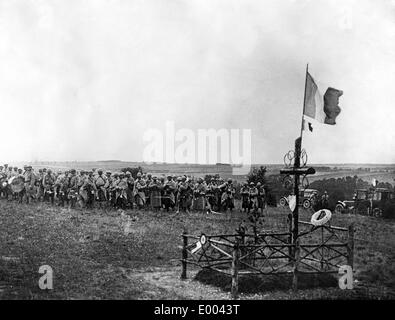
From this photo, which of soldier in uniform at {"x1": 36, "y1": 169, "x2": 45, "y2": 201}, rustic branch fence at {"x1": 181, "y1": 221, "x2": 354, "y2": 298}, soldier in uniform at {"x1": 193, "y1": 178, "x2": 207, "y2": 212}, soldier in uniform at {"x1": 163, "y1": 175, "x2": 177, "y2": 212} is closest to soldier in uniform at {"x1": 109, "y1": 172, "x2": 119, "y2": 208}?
soldier in uniform at {"x1": 163, "y1": 175, "x2": 177, "y2": 212}

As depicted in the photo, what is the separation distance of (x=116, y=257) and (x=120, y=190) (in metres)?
8.17

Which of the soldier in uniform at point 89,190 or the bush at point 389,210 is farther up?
the soldier in uniform at point 89,190

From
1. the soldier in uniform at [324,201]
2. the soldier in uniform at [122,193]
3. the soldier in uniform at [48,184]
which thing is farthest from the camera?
the soldier in uniform at [324,201]

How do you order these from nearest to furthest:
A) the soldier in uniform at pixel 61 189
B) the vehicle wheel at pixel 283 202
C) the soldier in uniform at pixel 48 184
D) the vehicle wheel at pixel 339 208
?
the soldier in uniform at pixel 61 189 → the soldier in uniform at pixel 48 184 → the vehicle wheel at pixel 339 208 → the vehicle wheel at pixel 283 202

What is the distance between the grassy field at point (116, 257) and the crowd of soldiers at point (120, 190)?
5.02 feet

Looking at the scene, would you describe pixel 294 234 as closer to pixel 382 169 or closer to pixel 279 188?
pixel 382 169

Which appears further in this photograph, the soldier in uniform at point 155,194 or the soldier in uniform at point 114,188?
the soldier in uniform at point 155,194

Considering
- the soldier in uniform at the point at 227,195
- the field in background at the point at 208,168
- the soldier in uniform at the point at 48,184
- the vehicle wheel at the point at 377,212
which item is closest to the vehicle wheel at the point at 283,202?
the field in background at the point at 208,168

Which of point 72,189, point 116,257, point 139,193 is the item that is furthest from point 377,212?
point 116,257

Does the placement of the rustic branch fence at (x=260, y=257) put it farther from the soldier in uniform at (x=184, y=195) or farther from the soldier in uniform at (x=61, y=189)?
the soldier in uniform at (x=61, y=189)

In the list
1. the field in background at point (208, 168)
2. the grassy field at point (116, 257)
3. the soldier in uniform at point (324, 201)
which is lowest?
the grassy field at point (116, 257)

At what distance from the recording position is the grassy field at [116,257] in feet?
29.9
